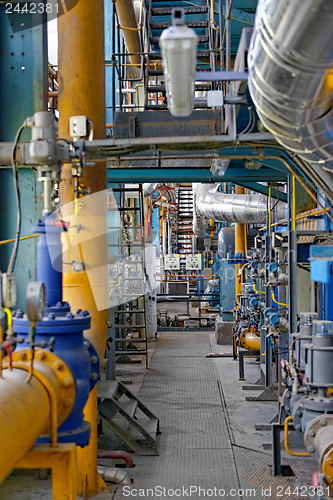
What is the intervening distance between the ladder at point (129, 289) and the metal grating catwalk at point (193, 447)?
0.88 metres

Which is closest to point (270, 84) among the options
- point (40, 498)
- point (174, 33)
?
point (174, 33)

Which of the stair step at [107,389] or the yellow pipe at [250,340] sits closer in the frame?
the stair step at [107,389]

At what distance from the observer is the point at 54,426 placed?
6.29 feet

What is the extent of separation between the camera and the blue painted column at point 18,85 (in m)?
3.87

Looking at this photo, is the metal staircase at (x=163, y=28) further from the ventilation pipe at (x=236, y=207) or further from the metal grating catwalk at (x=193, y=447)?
the ventilation pipe at (x=236, y=207)

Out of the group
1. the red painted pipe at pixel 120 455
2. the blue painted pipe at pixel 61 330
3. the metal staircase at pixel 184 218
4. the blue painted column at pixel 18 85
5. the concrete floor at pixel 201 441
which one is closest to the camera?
the blue painted pipe at pixel 61 330

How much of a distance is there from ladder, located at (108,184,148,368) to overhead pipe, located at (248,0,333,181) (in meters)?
5.19

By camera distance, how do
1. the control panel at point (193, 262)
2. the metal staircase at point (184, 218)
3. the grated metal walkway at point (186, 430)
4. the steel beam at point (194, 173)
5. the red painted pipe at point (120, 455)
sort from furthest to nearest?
the metal staircase at point (184, 218), the control panel at point (193, 262), the steel beam at point (194, 173), the red painted pipe at point (120, 455), the grated metal walkway at point (186, 430)

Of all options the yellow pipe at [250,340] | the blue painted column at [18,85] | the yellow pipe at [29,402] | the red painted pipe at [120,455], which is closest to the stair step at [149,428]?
the red painted pipe at [120,455]

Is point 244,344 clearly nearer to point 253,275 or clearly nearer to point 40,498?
point 253,275

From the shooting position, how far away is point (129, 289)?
432 inches

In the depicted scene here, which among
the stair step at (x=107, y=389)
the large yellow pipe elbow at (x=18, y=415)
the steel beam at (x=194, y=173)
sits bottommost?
the stair step at (x=107, y=389)

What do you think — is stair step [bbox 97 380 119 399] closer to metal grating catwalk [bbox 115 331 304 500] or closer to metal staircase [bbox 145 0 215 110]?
metal grating catwalk [bbox 115 331 304 500]

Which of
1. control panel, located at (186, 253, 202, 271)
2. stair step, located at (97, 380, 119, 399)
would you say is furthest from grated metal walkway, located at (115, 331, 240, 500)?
control panel, located at (186, 253, 202, 271)
